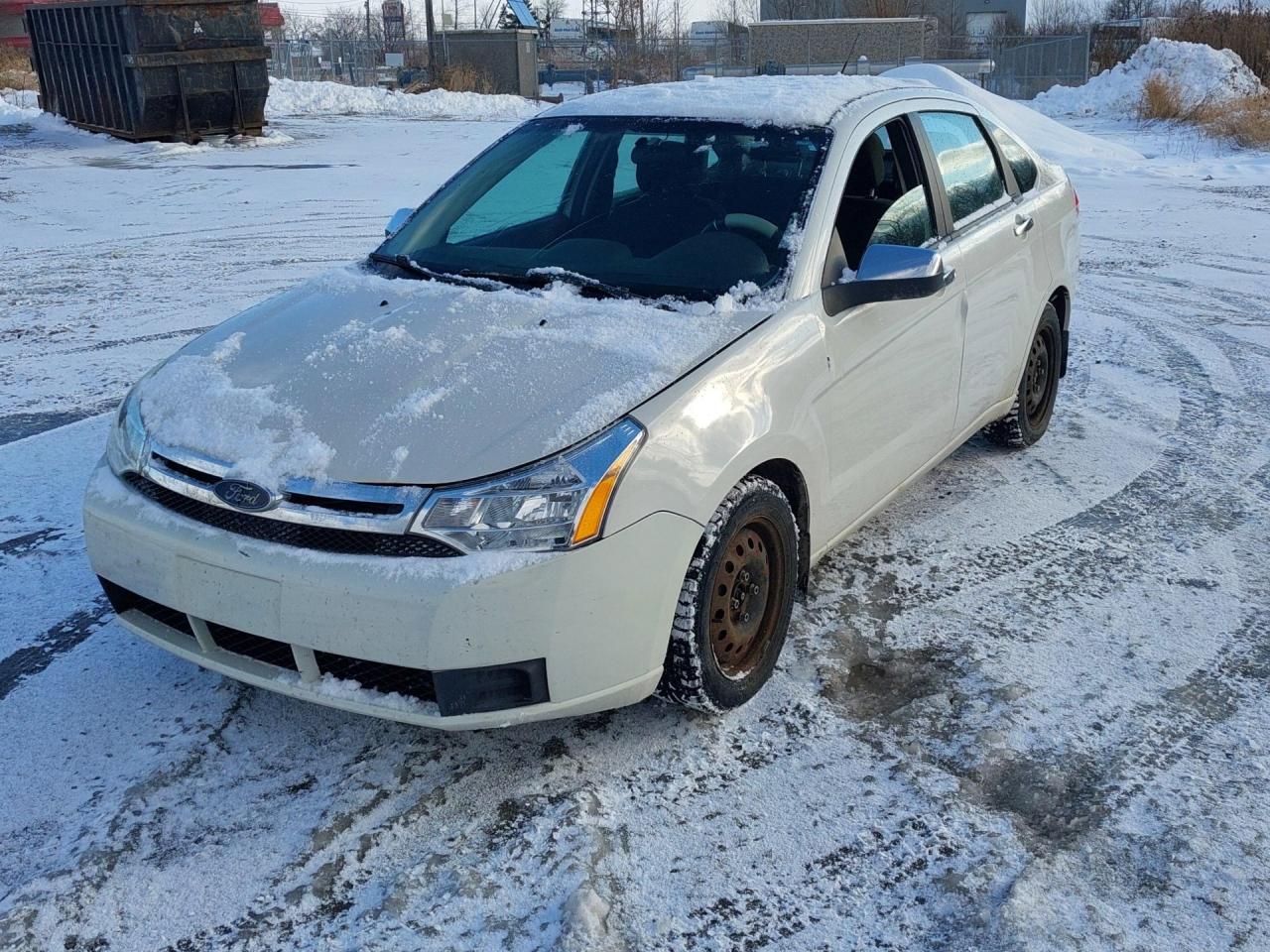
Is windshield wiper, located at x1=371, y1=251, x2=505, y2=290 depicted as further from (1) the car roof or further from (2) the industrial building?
(2) the industrial building

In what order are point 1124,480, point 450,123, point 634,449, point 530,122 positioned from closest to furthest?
point 634,449
point 530,122
point 1124,480
point 450,123

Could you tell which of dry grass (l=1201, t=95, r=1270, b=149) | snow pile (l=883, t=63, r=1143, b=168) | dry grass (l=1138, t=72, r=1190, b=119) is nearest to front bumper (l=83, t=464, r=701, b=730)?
snow pile (l=883, t=63, r=1143, b=168)

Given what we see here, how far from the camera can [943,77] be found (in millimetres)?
19594

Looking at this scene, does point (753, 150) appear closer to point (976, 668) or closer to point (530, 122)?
→ point (530, 122)

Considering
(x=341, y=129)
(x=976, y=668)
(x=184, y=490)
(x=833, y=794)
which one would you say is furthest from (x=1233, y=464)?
(x=341, y=129)

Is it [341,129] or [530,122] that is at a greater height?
[530,122]

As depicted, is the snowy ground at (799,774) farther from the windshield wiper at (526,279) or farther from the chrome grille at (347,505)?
the windshield wiper at (526,279)

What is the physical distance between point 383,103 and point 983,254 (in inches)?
1062

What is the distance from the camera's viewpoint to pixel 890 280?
3.45m

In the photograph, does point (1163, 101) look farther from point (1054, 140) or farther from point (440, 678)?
point (440, 678)

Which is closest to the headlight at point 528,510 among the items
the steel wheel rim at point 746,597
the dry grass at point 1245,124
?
the steel wheel rim at point 746,597

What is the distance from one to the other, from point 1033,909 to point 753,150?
2.47m

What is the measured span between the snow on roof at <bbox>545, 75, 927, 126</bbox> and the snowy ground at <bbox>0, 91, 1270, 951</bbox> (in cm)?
161

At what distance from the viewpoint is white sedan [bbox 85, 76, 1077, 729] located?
2.65 m
